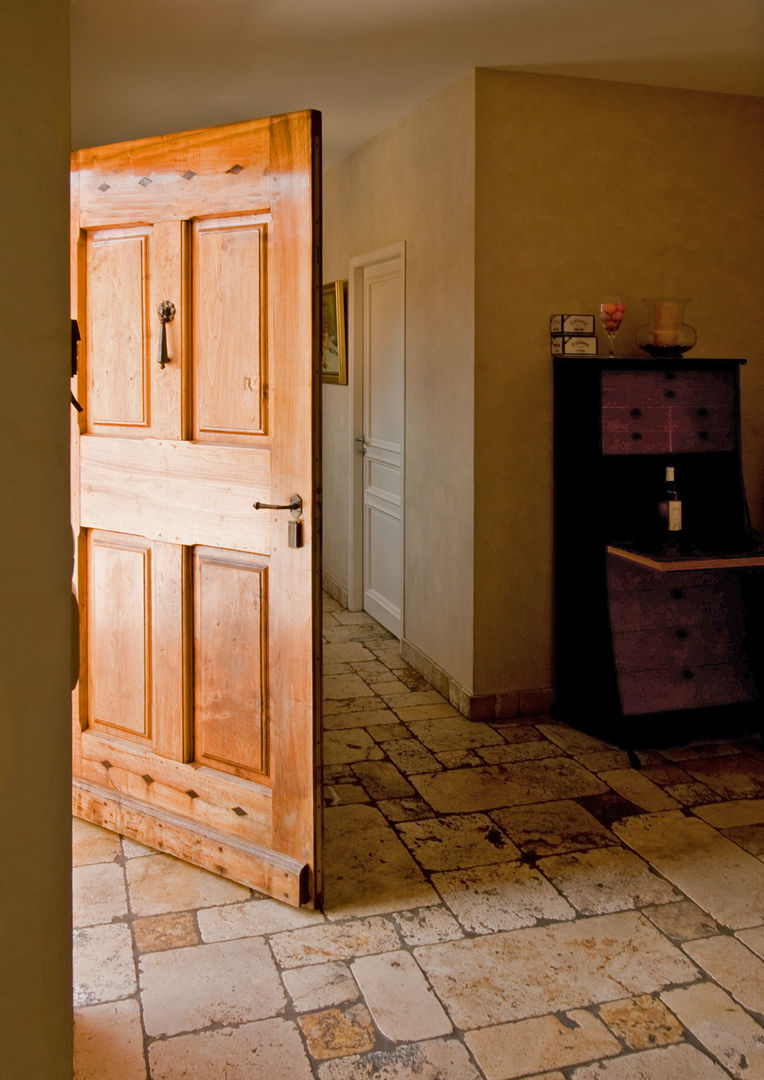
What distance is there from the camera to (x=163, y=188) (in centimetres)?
309

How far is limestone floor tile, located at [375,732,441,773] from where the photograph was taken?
4.11 meters

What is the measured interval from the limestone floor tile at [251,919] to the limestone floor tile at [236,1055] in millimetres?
432

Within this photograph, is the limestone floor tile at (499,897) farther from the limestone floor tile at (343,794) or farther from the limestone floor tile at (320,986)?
the limestone floor tile at (343,794)

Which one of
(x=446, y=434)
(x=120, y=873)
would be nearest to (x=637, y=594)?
(x=446, y=434)

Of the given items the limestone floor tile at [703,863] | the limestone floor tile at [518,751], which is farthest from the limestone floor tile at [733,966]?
the limestone floor tile at [518,751]

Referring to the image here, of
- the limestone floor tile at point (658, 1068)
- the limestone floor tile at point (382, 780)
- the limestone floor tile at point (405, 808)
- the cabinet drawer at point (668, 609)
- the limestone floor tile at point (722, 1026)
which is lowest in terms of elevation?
the limestone floor tile at point (658, 1068)

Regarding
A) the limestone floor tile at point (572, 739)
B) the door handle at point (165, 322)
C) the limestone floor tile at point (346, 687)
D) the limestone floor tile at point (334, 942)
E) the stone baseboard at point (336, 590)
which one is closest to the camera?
the limestone floor tile at point (334, 942)

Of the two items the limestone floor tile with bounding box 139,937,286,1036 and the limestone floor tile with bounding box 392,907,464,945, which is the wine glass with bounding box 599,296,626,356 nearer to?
the limestone floor tile with bounding box 392,907,464,945

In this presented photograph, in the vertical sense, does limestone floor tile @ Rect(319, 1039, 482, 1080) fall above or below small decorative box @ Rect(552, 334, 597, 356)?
below

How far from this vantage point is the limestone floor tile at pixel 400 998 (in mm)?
2422

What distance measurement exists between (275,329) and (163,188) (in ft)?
2.09

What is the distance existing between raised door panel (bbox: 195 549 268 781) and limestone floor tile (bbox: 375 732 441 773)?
1.14 m

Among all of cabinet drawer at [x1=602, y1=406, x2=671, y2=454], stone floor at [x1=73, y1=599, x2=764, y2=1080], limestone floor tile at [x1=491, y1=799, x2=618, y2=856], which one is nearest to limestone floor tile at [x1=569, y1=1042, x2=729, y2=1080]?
stone floor at [x1=73, y1=599, x2=764, y2=1080]

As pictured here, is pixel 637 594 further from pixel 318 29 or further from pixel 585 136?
pixel 318 29
